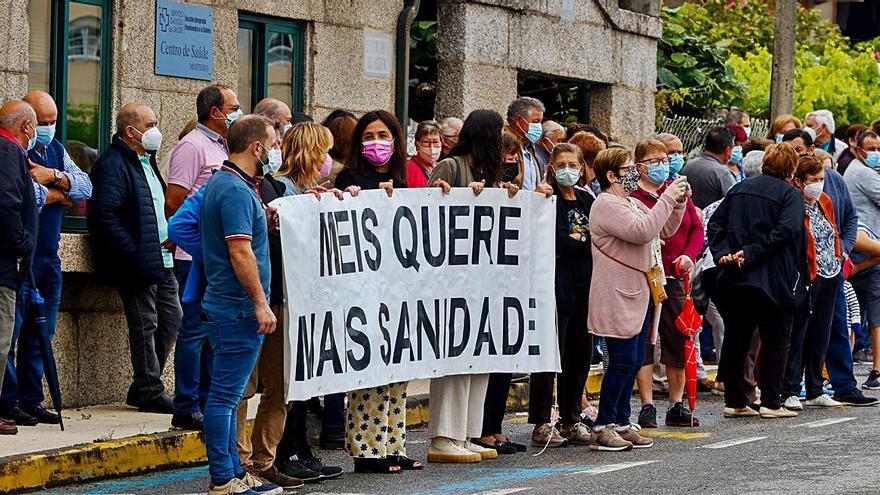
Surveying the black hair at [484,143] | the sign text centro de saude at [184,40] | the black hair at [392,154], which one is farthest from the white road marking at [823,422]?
the sign text centro de saude at [184,40]

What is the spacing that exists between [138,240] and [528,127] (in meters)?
2.80

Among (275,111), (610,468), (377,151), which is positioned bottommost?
(610,468)

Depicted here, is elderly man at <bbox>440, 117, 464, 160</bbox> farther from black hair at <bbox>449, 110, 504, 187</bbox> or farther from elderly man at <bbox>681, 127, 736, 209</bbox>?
black hair at <bbox>449, 110, 504, 187</bbox>

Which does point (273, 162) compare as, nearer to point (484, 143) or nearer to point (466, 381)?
point (484, 143)

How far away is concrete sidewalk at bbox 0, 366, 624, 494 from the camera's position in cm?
848

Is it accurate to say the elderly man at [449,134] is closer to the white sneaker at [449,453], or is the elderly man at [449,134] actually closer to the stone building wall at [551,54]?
the stone building wall at [551,54]

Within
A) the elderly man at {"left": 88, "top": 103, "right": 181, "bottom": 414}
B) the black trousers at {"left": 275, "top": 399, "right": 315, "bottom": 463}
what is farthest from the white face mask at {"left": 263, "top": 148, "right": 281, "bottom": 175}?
the elderly man at {"left": 88, "top": 103, "right": 181, "bottom": 414}

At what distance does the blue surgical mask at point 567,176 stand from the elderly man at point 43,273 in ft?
9.12

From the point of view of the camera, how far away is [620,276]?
995 centimetres

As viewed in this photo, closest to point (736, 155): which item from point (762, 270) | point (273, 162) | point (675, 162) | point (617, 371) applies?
point (675, 162)

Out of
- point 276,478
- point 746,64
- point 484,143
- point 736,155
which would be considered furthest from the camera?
point 746,64

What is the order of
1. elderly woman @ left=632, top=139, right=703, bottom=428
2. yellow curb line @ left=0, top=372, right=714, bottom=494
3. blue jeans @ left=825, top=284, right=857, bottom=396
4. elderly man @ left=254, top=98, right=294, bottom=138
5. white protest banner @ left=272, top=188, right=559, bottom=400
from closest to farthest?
yellow curb line @ left=0, top=372, right=714, bottom=494 < white protest banner @ left=272, top=188, right=559, bottom=400 < elderly man @ left=254, top=98, right=294, bottom=138 < elderly woman @ left=632, top=139, right=703, bottom=428 < blue jeans @ left=825, top=284, right=857, bottom=396

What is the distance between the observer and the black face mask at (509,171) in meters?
9.82

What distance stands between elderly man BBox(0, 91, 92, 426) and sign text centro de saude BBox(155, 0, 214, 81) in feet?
6.02
